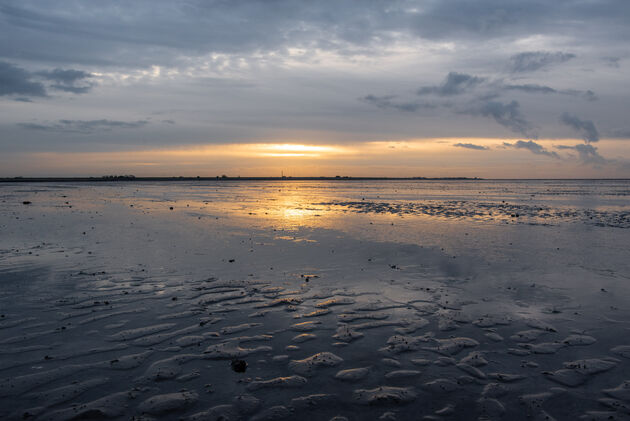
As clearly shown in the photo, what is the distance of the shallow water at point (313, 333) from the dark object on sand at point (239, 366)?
12 centimetres

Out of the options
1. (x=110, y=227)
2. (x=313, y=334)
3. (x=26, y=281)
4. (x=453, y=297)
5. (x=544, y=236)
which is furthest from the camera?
(x=110, y=227)

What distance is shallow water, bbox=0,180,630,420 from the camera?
19.3 feet

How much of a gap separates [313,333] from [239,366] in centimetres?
207

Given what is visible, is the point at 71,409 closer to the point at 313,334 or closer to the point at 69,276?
the point at 313,334

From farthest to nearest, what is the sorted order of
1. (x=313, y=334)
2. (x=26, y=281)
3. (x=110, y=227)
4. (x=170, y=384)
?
(x=110, y=227) < (x=26, y=281) < (x=313, y=334) < (x=170, y=384)

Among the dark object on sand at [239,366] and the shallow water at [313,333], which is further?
the dark object on sand at [239,366]

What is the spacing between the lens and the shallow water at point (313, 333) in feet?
19.3

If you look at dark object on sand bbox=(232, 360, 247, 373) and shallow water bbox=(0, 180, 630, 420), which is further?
dark object on sand bbox=(232, 360, 247, 373)

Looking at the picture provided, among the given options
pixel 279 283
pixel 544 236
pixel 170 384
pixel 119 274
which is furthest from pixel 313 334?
pixel 544 236

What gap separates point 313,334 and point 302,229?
16956mm

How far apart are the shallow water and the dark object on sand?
124 mm

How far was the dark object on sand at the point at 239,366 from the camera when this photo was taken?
6742 mm

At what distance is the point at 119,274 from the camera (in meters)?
13.2

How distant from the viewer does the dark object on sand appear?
6.74 meters
